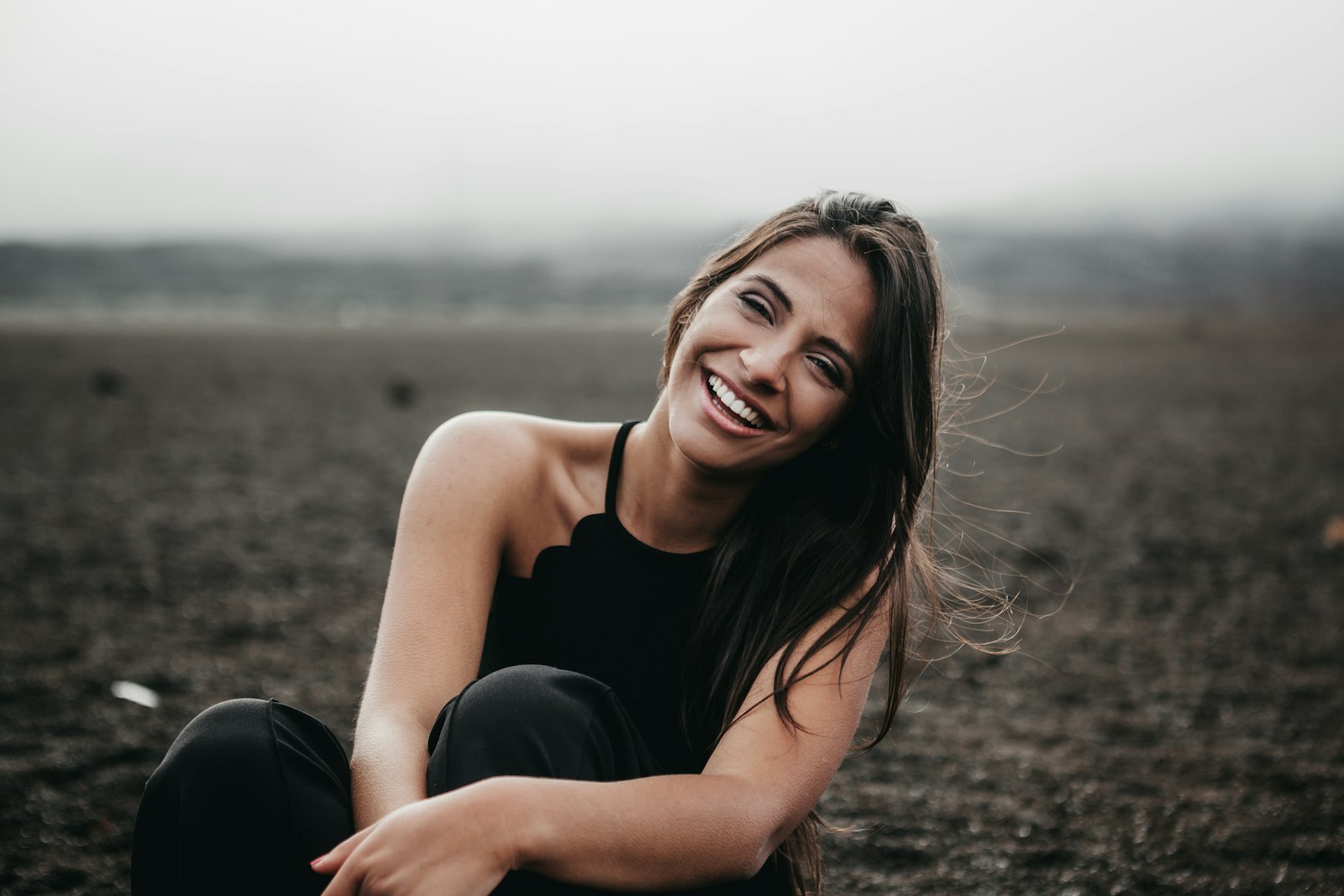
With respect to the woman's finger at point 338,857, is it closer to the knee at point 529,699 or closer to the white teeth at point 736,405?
the knee at point 529,699

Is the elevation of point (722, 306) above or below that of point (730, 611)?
above

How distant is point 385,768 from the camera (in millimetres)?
1898

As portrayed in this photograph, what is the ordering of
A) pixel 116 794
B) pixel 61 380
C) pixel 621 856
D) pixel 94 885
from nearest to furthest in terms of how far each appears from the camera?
pixel 621 856 → pixel 94 885 → pixel 116 794 → pixel 61 380

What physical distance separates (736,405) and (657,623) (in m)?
0.52

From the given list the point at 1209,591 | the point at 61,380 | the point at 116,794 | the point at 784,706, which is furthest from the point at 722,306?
the point at 61,380

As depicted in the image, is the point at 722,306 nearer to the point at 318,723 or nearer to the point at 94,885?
the point at 318,723

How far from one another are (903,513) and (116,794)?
10.5ft

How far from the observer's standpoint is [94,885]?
3.21m

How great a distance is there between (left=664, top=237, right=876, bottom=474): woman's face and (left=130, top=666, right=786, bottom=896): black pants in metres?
0.62

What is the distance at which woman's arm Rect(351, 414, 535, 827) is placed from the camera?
205cm

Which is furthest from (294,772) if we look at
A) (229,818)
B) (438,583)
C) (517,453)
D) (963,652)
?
(963,652)

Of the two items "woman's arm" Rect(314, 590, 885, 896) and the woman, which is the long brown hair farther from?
"woman's arm" Rect(314, 590, 885, 896)

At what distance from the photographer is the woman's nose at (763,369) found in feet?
6.96

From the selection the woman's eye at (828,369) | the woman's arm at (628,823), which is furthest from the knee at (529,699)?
the woman's eye at (828,369)
